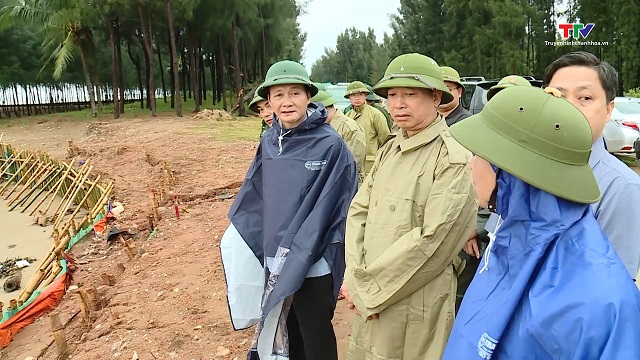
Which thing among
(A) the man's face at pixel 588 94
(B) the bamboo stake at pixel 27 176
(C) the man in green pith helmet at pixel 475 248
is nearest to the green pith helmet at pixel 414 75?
(C) the man in green pith helmet at pixel 475 248

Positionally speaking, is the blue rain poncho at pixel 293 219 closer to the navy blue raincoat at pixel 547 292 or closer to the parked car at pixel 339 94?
the navy blue raincoat at pixel 547 292

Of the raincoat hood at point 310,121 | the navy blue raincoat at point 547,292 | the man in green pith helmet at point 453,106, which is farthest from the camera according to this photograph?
the man in green pith helmet at point 453,106

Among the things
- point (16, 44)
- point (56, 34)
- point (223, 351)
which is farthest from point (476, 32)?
point (223, 351)

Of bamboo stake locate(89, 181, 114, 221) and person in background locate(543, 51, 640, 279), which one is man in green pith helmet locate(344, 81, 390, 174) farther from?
bamboo stake locate(89, 181, 114, 221)

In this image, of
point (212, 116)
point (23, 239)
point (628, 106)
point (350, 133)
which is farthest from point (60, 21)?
point (628, 106)

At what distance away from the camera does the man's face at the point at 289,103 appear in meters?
2.54

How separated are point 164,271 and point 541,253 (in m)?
4.41

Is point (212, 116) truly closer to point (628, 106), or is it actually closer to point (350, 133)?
point (628, 106)

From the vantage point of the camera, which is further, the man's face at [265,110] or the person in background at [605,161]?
the man's face at [265,110]

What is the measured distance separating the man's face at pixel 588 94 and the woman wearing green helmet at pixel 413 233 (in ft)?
1.48

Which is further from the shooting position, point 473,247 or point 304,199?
point 304,199

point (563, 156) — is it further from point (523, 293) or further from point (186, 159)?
point (186, 159)

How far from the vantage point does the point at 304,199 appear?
95.5 inches

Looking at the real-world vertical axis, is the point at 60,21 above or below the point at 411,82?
above
